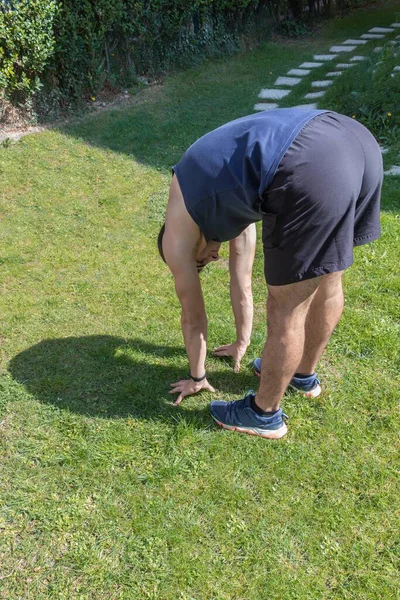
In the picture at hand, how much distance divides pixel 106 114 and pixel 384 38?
18.6 feet

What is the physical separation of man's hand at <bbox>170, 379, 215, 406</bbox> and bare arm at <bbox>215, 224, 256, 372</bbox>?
0.86ft

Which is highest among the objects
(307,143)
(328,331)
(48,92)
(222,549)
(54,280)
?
(307,143)

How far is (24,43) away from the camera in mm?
5621

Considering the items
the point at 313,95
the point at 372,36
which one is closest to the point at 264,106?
the point at 313,95

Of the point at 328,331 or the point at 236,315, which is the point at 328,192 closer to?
the point at 328,331

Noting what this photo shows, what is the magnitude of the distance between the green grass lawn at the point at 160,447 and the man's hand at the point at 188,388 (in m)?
0.06

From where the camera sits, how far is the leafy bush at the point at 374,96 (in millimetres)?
5820

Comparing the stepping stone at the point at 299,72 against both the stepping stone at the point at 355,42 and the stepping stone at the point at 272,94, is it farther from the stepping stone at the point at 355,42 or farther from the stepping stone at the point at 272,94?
the stepping stone at the point at 355,42

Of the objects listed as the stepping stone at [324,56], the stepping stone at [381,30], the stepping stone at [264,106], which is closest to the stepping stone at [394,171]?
the stepping stone at [264,106]

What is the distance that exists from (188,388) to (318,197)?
1346mm

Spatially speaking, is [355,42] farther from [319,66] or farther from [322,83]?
[322,83]

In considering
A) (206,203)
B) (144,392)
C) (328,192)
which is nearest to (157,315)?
(144,392)

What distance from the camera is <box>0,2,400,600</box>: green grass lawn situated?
2105 mm

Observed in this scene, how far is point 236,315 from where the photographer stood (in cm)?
297
